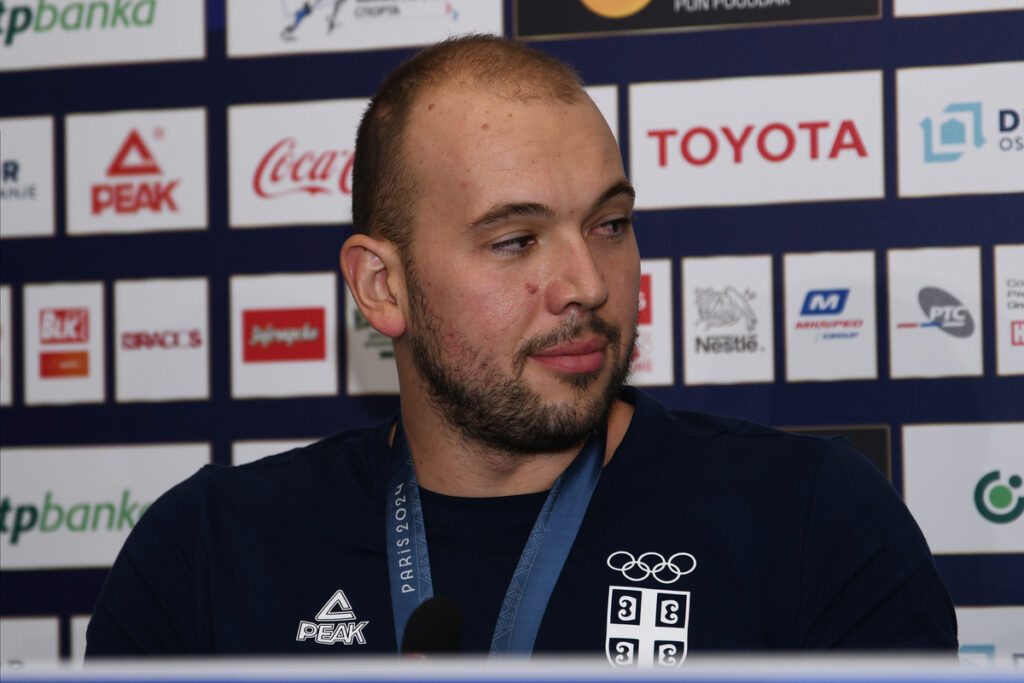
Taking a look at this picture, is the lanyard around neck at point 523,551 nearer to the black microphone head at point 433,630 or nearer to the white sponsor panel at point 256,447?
the black microphone head at point 433,630

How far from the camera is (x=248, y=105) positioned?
7.52 ft

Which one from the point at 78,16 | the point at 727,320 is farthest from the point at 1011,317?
the point at 78,16

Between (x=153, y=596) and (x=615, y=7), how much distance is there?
1.43 m

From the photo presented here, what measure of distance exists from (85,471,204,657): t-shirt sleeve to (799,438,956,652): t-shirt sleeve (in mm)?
711

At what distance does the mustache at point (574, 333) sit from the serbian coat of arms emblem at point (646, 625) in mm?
279

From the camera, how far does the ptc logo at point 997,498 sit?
200cm

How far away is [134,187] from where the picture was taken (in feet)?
7.61

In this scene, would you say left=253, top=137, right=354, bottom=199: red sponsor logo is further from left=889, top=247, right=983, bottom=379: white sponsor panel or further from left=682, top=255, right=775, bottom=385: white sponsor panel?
left=889, top=247, right=983, bottom=379: white sponsor panel

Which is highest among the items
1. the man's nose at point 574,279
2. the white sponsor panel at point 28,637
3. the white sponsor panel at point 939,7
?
the white sponsor panel at point 939,7

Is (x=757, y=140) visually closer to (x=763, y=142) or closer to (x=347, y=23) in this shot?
(x=763, y=142)

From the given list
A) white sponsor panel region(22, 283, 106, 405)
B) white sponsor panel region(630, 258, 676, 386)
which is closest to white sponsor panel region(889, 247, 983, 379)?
white sponsor panel region(630, 258, 676, 386)

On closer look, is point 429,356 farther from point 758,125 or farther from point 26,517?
point 26,517

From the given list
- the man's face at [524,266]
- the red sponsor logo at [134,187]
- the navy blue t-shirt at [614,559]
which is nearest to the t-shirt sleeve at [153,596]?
the navy blue t-shirt at [614,559]

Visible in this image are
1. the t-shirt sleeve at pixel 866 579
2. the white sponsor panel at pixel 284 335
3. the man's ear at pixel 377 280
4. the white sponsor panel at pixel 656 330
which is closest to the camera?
the t-shirt sleeve at pixel 866 579
